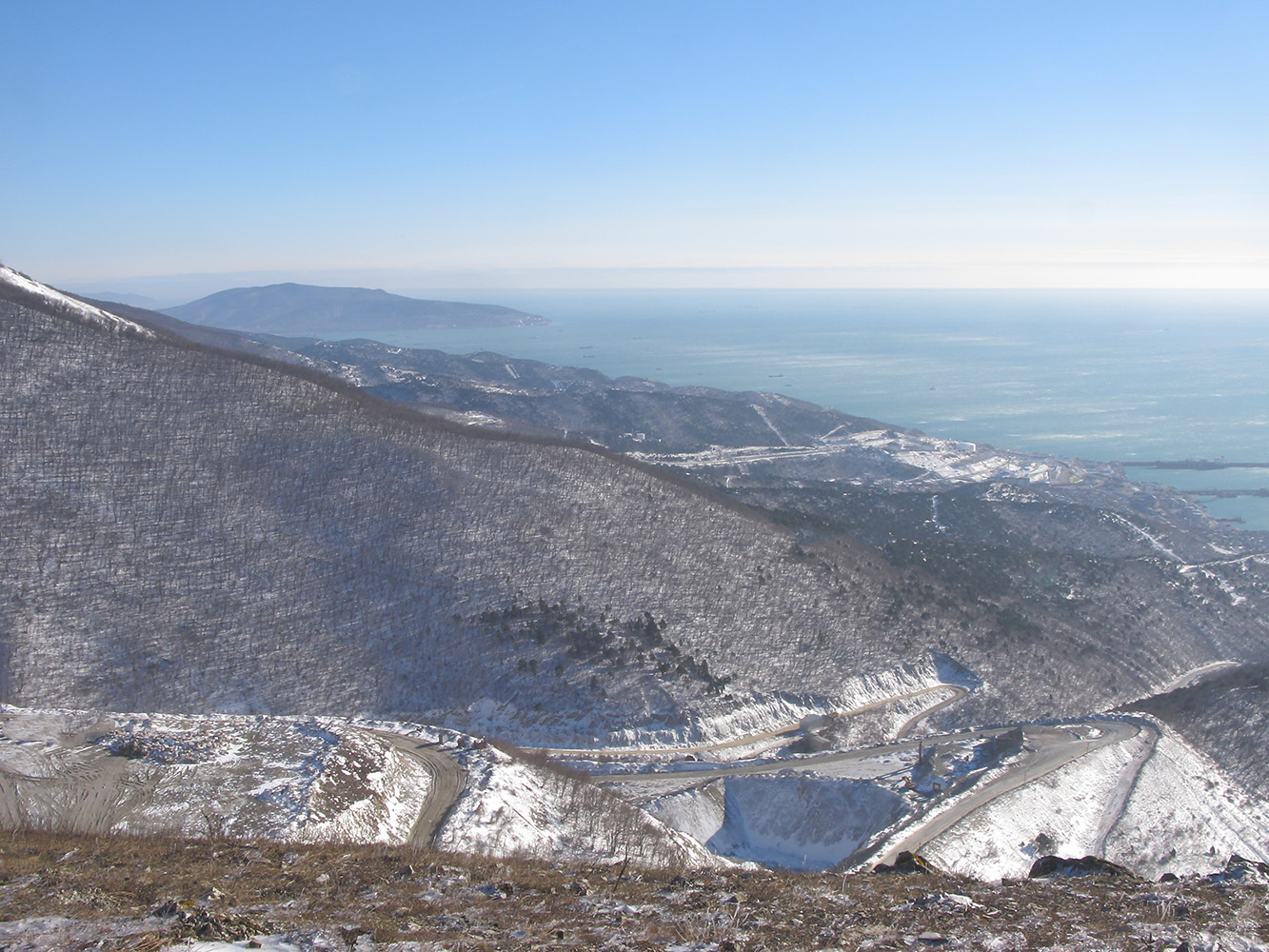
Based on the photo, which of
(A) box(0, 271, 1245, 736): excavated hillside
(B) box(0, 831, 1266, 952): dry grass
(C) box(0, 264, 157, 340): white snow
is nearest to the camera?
(B) box(0, 831, 1266, 952): dry grass

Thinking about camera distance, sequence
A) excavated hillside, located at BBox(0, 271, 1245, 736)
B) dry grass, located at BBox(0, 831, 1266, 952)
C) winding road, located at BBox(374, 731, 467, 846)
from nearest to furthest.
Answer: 1. dry grass, located at BBox(0, 831, 1266, 952)
2. winding road, located at BBox(374, 731, 467, 846)
3. excavated hillside, located at BBox(0, 271, 1245, 736)

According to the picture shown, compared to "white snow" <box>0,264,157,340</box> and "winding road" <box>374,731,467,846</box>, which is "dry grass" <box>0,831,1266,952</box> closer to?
"winding road" <box>374,731,467,846</box>

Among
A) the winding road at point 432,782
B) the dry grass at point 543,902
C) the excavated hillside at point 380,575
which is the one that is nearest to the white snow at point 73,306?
the excavated hillside at point 380,575

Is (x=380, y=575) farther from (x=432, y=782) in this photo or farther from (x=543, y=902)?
(x=543, y=902)

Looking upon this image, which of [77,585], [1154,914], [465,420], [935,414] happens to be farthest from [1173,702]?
[935,414]

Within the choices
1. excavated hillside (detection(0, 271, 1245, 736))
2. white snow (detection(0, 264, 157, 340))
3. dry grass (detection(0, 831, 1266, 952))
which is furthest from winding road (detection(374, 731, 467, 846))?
white snow (detection(0, 264, 157, 340))

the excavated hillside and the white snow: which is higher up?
the white snow

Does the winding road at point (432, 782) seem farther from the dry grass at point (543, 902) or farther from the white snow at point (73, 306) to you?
the white snow at point (73, 306)

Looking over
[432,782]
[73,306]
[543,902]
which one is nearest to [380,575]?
[432,782]
